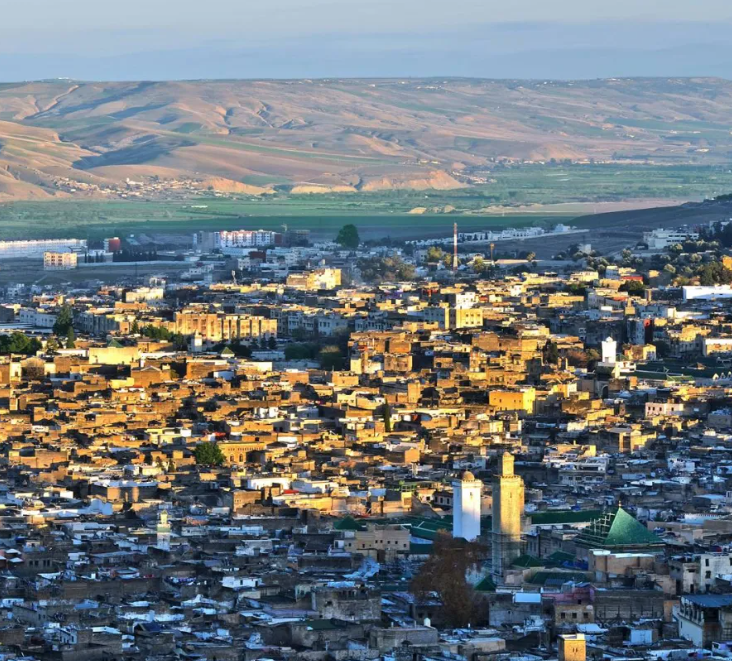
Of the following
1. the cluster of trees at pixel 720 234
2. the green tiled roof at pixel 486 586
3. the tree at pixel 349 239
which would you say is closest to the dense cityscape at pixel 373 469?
the green tiled roof at pixel 486 586

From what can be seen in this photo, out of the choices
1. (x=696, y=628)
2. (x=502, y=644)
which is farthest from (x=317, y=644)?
(x=696, y=628)

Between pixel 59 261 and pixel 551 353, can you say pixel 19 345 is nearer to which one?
pixel 551 353

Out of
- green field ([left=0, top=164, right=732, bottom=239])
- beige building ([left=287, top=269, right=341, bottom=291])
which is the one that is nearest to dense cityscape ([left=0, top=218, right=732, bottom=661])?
beige building ([left=287, top=269, right=341, bottom=291])

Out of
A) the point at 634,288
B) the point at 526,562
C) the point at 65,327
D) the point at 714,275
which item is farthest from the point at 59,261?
the point at 526,562

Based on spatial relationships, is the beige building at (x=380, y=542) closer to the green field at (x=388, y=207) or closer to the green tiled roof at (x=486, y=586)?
the green tiled roof at (x=486, y=586)

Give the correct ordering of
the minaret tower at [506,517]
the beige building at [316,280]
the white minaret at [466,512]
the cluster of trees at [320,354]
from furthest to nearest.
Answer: the beige building at [316,280] → the cluster of trees at [320,354] → the white minaret at [466,512] → the minaret tower at [506,517]
